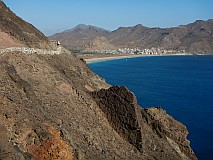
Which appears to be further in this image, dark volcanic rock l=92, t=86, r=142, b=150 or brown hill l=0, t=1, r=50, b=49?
brown hill l=0, t=1, r=50, b=49

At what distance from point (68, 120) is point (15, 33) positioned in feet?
64.4

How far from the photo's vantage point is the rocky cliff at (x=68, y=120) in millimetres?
19375

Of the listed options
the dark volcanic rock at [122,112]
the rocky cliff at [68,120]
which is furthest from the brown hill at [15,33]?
the dark volcanic rock at [122,112]

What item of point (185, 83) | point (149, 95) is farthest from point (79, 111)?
point (185, 83)

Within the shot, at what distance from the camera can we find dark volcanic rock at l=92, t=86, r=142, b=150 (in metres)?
27.6

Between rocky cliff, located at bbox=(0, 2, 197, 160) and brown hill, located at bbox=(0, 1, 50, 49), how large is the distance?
188 inches

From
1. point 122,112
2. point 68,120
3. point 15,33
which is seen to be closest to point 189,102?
point 15,33

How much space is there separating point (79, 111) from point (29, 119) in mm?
6747

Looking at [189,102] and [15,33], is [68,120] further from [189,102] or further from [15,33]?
[189,102]

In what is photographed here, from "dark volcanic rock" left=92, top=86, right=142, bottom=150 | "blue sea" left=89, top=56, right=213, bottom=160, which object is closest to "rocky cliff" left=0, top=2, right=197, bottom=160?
"dark volcanic rock" left=92, top=86, right=142, bottom=150

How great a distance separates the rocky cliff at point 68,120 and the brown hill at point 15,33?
15.7ft

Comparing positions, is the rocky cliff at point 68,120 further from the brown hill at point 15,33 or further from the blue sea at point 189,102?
the blue sea at point 189,102

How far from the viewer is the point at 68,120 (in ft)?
80.1

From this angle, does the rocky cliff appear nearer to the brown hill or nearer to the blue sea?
the brown hill
